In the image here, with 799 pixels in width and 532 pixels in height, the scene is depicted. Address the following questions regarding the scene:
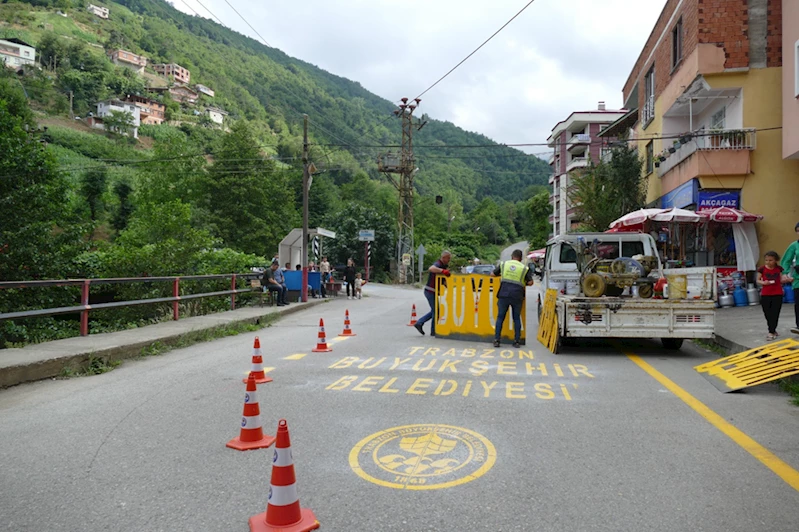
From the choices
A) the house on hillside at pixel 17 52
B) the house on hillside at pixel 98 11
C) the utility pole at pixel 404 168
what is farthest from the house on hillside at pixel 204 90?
the utility pole at pixel 404 168

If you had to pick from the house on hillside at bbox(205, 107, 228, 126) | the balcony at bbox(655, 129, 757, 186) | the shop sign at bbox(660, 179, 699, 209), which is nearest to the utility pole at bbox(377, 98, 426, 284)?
the shop sign at bbox(660, 179, 699, 209)

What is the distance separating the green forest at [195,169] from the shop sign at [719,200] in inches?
418

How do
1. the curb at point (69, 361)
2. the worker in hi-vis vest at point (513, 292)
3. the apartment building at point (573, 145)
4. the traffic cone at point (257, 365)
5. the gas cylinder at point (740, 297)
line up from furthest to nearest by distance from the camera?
1. the apartment building at point (573, 145)
2. the gas cylinder at point (740, 297)
3. the worker in hi-vis vest at point (513, 292)
4. the curb at point (69, 361)
5. the traffic cone at point (257, 365)

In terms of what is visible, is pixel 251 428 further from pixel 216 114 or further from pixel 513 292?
pixel 216 114

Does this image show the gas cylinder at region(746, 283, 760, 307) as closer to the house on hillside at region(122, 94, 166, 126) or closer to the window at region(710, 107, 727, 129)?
the window at region(710, 107, 727, 129)

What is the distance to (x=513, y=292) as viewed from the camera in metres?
10.1

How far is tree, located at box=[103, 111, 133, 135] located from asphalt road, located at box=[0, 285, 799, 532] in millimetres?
130871

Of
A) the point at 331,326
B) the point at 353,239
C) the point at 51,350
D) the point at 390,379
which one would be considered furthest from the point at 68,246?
the point at 353,239

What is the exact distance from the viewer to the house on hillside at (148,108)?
146 metres

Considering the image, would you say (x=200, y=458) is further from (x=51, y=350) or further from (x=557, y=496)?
(x=51, y=350)

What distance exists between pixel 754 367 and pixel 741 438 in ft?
9.49

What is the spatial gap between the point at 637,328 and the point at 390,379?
14.9 feet

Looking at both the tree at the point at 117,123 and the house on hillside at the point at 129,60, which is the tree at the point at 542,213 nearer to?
the tree at the point at 117,123

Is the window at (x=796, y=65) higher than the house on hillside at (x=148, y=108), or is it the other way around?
the house on hillside at (x=148, y=108)
